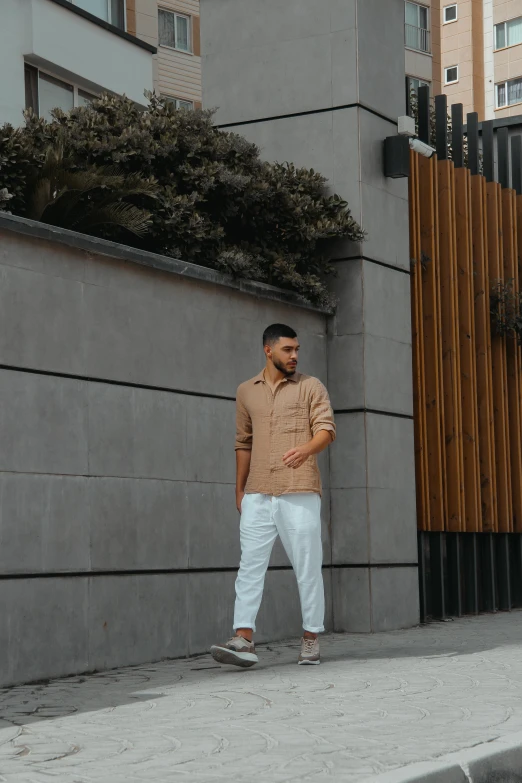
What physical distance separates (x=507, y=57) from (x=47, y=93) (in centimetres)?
3612

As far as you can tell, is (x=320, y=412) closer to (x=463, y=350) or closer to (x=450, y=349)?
(x=450, y=349)

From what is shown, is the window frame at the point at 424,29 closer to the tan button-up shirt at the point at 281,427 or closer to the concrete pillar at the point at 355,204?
the concrete pillar at the point at 355,204

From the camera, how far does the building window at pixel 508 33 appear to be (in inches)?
2060

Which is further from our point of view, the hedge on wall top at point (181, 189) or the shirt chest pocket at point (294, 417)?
the hedge on wall top at point (181, 189)

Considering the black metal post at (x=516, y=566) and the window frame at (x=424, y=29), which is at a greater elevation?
the window frame at (x=424, y=29)

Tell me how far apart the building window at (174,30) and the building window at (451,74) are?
21.5 meters

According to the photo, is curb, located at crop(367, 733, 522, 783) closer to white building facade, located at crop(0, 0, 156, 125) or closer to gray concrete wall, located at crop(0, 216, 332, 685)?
gray concrete wall, located at crop(0, 216, 332, 685)

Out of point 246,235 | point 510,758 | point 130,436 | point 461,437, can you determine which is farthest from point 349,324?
point 510,758

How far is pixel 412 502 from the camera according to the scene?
11.1m

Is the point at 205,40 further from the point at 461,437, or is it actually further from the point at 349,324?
the point at 461,437

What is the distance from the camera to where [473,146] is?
43.9 feet

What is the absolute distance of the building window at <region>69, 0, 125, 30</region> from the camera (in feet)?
80.4

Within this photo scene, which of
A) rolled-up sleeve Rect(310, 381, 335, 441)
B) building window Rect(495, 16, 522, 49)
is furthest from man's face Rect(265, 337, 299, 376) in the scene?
building window Rect(495, 16, 522, 49)

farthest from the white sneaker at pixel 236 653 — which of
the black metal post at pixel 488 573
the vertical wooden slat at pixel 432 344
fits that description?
the black metal post at pixel 488 573
